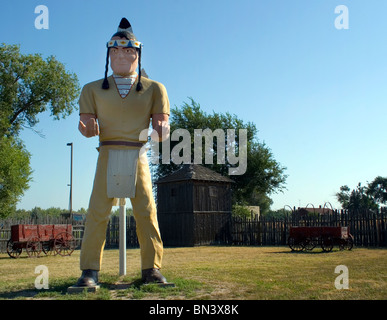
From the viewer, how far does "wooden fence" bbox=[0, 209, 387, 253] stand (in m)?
18.2

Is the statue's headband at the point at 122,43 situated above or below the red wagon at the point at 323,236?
above

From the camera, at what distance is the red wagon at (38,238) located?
1509 centimetres

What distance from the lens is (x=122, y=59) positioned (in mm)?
6051

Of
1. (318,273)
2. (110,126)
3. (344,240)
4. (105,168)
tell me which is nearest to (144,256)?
(105,168)

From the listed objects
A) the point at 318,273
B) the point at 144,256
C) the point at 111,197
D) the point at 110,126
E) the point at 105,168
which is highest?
the point at 110,126

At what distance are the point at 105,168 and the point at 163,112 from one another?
113cm

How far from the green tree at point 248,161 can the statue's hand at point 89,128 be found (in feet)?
101

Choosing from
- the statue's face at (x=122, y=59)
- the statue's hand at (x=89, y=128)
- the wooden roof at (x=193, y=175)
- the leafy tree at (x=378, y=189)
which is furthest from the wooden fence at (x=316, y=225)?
the leafy tree at (x=378, y=189)

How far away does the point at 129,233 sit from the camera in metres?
23.8

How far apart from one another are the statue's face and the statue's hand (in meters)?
0.89

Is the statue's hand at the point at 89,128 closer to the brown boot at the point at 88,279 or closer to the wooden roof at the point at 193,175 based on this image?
the brown boot at the point at 88,279

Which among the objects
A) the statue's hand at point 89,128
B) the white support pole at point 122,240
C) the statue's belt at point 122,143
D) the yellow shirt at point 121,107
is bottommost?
the white support pole at point 122,240

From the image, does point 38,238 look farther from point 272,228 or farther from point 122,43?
point 122,43
